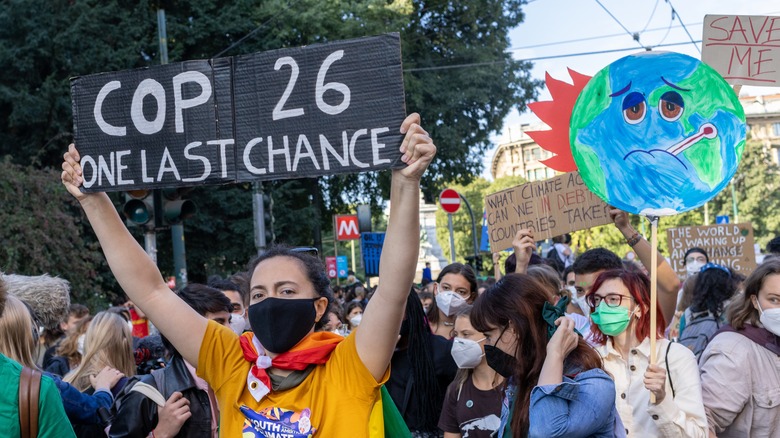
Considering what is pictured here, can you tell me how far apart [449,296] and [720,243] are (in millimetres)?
7433

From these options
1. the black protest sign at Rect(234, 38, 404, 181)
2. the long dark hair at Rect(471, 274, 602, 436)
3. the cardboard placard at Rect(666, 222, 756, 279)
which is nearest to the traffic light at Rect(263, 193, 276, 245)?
the cardboard placard at Rect(666, 222, 756, 279)

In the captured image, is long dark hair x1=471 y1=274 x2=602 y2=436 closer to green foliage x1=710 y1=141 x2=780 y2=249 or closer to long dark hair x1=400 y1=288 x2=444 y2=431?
long dark hair x1=400 y1=288 x2=444 y2=431

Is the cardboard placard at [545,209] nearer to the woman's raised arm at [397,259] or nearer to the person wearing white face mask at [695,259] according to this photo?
the woman's raised arm at [397,259]

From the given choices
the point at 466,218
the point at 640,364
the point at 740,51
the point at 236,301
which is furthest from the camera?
the point at 466,218

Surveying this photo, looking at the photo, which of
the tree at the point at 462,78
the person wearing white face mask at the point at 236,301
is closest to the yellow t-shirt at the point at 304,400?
the person wearing white face mask at the point at 236,301

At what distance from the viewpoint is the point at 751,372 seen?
4566 mm

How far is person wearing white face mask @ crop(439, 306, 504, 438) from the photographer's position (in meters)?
4.55

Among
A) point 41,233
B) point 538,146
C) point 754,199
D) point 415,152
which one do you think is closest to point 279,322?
point 415,152

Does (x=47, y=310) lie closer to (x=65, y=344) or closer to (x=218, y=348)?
(x=65, y=344)

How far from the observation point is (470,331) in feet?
15.8

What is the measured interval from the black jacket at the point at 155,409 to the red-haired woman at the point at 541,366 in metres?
1.43

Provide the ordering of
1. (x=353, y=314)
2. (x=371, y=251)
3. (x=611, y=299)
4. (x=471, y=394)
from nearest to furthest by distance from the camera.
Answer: (x=611, y=299), (x=471, y=394), (x=353, y=314), (x=371, y=251)

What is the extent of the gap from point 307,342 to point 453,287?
3058 mm

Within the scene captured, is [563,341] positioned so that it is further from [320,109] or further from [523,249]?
[523,249]
